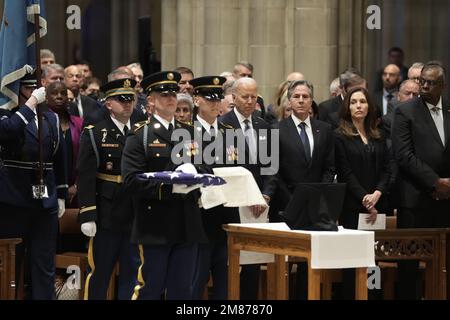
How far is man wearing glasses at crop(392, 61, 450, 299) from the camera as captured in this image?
13.4 m

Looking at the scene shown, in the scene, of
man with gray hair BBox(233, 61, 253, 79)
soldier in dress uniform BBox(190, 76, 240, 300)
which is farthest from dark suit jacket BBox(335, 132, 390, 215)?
man with gray hair BBox(233, 61, 253, 79)

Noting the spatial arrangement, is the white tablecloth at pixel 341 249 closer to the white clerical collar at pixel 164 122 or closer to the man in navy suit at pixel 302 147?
the white clerical collar at pixel 164 122

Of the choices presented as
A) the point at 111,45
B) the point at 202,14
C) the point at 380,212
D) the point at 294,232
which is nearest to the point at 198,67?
the point at 202,14

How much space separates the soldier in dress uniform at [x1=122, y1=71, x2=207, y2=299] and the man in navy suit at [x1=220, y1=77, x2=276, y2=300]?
1209mm

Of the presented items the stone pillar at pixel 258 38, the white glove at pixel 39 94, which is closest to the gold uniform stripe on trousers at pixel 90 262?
the white glove at pixel 39 94

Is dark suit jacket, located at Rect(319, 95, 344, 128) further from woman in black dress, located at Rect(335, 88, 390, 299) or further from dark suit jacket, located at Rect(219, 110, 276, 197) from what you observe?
dark suit jacket, located at Rect(219, 110, 276, 197)

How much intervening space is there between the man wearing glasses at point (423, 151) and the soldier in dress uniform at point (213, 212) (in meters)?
1.81

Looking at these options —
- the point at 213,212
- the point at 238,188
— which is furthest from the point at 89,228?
the point at 238,188

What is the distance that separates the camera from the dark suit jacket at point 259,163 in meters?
12.8

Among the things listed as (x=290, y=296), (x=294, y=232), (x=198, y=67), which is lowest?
(x=290, y=296)

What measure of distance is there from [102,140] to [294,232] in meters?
2.40

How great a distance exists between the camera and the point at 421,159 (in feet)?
43.8
